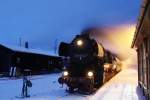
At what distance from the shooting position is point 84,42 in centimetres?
2330

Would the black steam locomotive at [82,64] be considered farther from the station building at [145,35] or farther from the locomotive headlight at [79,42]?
the station building at [145,35]

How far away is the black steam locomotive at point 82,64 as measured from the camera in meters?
21.7

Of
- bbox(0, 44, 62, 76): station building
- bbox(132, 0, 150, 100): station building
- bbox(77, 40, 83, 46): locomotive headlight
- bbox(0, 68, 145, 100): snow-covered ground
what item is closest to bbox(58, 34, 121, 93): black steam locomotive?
Result: bbox(77, 40, 83, 46): locomotive headlight

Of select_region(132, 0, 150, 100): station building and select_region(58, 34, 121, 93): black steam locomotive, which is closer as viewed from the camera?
select_region(132, 0, 150, 100): station building

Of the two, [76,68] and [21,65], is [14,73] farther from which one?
[76,68]

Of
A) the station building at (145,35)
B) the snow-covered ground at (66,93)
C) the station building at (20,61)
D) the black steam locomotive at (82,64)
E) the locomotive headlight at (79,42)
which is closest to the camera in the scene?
the station building at (145,35)

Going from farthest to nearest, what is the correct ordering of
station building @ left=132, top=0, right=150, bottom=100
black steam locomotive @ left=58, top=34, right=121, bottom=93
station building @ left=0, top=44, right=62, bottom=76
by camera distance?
station building @ left=0, top=44, right=62, bottom=76
black steam locomotive @ left=58, top=34, right=121, bottom=93
station building @ left=132, top=0, right=150, bottom=100

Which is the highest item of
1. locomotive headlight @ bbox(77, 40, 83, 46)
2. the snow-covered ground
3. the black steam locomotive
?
locomotive headlight @ bbox(77, 40, 83, 46)

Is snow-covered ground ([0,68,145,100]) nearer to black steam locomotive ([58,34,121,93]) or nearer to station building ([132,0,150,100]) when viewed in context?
black steam locomotive ([58,34,121,93])

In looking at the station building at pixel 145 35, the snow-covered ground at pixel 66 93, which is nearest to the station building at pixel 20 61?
the snow-covered ground at pixel 66 93

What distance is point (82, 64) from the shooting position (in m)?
22.5

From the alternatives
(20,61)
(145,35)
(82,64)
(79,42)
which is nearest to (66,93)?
(82,64)

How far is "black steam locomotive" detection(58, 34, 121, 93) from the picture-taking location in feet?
71.2

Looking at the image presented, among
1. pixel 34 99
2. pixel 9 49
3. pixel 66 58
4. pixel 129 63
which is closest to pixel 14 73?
pixel 9 49
